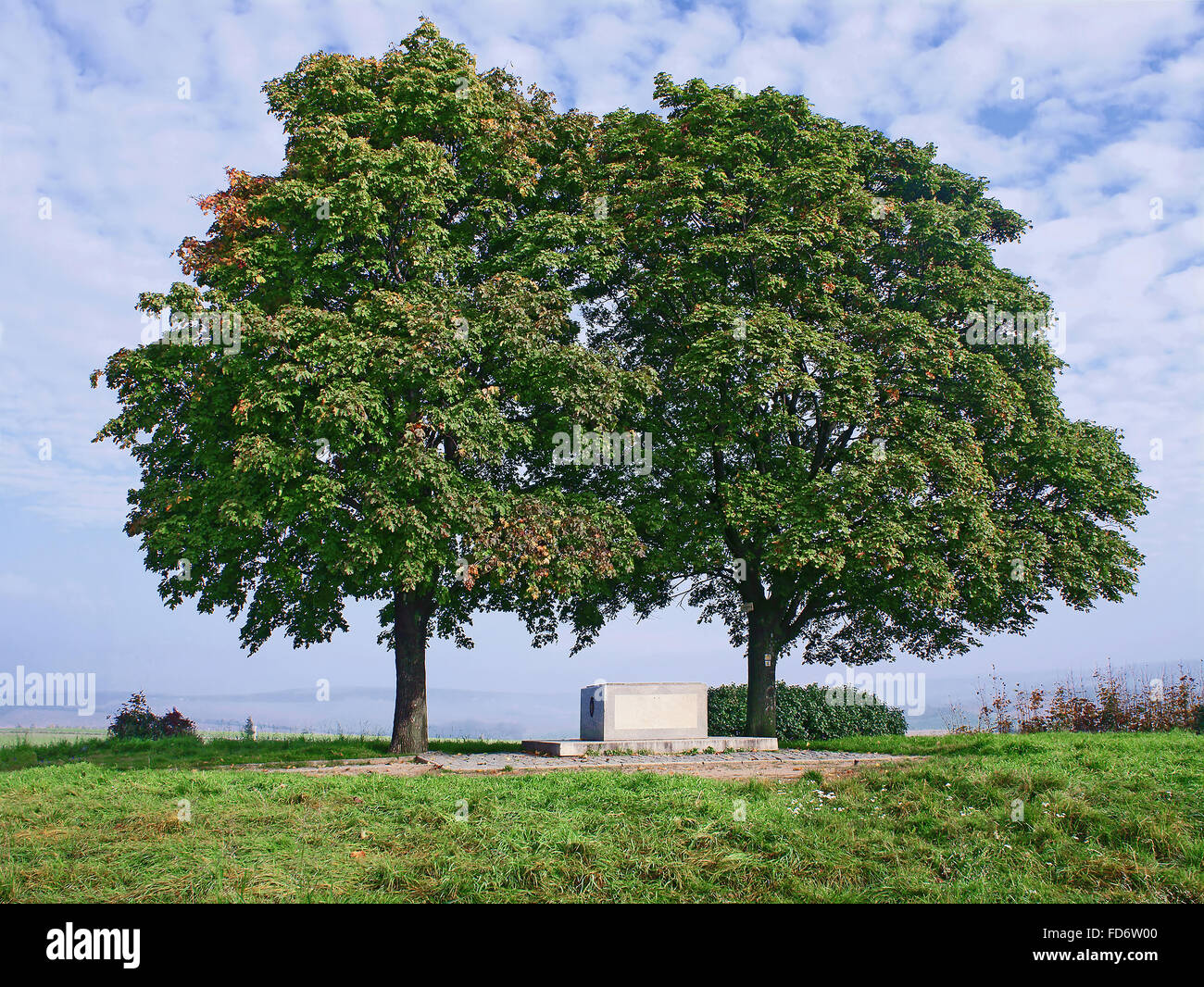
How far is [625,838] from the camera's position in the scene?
8.12m

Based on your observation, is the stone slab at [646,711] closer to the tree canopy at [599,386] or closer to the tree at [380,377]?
the tree canopy at [599,386]

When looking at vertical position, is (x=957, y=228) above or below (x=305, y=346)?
above

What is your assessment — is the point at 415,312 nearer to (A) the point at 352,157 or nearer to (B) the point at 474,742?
(A) the point at 352,157

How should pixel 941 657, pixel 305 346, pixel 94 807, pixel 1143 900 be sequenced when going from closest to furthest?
pixel 1143 900, pixel 94 807, pixel 305 346, pixel 941 657

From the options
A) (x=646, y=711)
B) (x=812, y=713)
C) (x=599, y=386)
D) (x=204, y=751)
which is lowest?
(x=204, y=751)

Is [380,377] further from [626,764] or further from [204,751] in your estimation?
[204,751]

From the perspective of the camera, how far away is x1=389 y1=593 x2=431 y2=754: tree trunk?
19422mm

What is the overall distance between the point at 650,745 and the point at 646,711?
879 millimetres

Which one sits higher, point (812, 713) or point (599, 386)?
point (599, 386)

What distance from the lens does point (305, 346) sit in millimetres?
16922

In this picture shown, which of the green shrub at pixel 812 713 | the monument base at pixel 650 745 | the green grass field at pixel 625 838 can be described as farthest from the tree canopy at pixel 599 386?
the green grass field at pixel 625 838

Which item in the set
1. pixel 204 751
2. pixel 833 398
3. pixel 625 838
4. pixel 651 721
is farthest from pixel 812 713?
pixel 625 838
